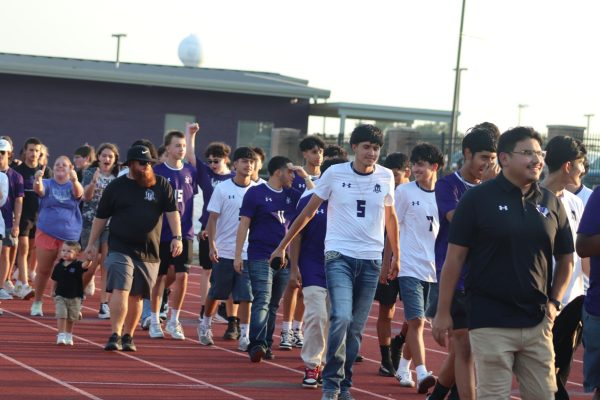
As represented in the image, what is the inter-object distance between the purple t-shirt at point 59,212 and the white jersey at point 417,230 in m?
5.92

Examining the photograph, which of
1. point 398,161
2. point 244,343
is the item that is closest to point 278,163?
point 398,161

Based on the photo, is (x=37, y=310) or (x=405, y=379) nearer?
(x=405, y=379)

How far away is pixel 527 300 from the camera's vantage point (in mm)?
7137

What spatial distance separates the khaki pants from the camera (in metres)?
7.11

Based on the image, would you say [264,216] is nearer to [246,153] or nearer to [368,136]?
[246,153]

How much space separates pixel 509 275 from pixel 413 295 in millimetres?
4071

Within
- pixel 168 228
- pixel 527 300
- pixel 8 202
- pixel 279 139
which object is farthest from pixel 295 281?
pixel 279 139

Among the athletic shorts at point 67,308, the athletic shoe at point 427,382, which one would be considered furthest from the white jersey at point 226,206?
the athletic shoe at point 427,382

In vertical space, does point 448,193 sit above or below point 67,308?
above

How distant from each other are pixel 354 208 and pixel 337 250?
36cm

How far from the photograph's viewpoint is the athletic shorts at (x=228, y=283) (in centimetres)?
1345

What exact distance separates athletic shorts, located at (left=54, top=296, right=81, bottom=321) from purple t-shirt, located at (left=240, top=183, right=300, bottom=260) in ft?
5.96

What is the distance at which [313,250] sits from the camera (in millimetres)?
11023

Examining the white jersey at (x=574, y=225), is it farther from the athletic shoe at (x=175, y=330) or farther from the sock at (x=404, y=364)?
the athletic shoe at (x=175, y=330)
